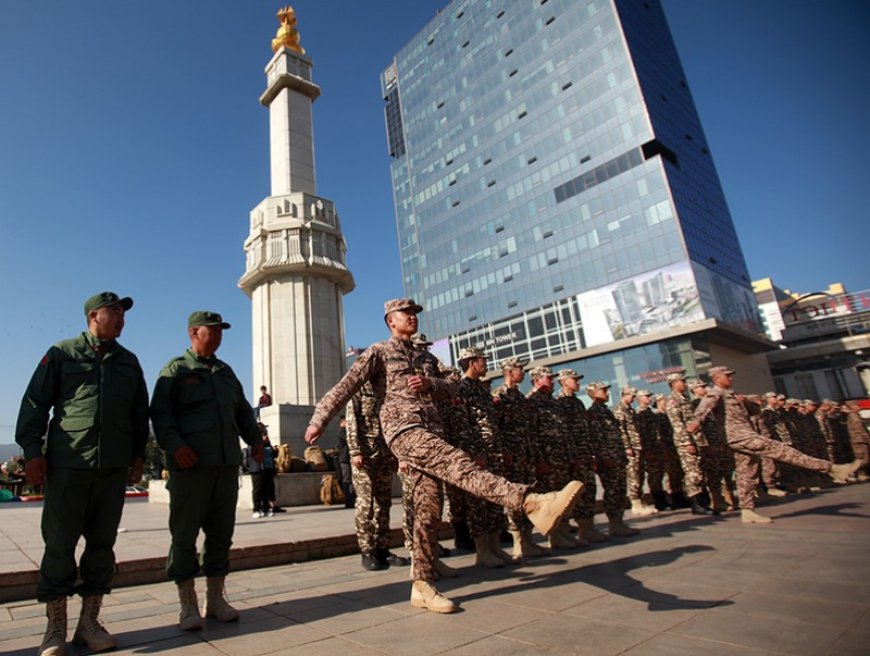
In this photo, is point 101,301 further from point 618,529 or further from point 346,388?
point 618,529

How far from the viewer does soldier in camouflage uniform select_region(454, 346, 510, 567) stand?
15.5 feet

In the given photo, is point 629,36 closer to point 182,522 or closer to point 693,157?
point 693,157

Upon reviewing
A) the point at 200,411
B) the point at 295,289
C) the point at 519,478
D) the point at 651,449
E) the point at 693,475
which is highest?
the point at 295,289

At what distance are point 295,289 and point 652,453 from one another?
972 centimetres

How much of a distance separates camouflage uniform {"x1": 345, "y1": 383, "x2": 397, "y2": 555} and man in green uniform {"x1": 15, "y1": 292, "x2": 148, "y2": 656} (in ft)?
6.32

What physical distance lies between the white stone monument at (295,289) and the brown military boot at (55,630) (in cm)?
945

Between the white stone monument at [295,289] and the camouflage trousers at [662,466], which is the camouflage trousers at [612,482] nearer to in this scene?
the camouflage trousers at [662,466]

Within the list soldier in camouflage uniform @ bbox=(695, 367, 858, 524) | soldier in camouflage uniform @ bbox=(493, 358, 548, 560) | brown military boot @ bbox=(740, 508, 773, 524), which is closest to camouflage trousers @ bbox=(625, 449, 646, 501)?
soldier in camouflage uniform @ bbox=(695, 367, 858, 524)

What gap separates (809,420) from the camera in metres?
12.4

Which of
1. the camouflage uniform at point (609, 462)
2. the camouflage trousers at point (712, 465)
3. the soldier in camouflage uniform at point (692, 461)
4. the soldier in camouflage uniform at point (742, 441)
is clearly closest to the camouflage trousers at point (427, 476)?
the camouflage uniform at point (609, 462)

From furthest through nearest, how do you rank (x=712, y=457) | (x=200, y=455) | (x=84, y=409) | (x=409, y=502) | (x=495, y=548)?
(x=712, y=457)
(x=495, y=548)
(x=409, y=502)
(x=200, y=455)
(x=84, y=409)

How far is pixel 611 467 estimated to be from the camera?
619 centimetres

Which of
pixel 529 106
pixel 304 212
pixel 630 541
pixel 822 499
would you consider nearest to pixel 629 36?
pixel 529 106

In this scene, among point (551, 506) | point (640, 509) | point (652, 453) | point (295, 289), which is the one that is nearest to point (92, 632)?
point (551, 506)
